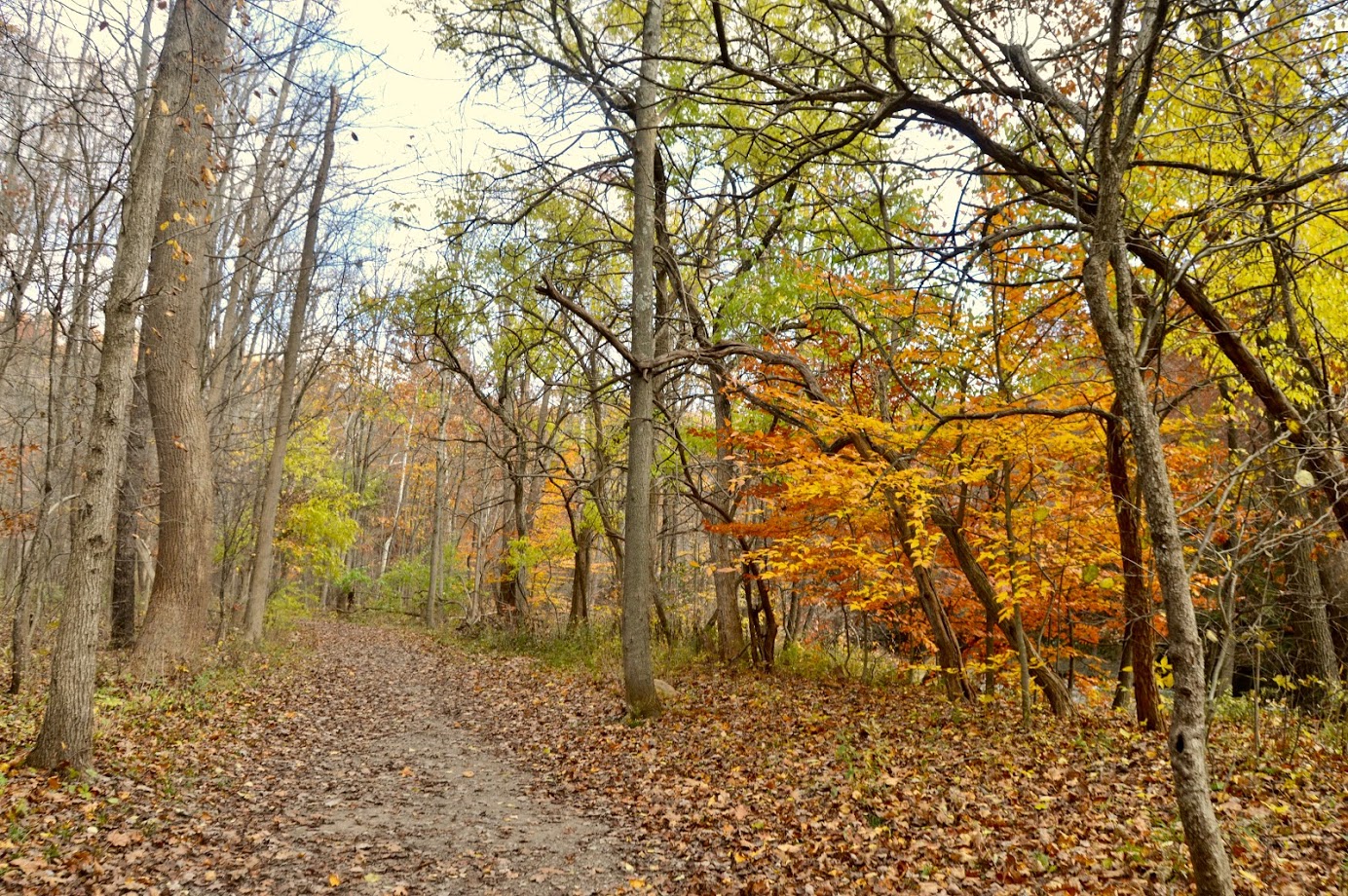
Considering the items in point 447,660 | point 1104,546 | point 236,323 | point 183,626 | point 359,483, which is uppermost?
point 236,323

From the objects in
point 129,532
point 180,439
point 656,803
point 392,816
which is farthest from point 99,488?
point 129,532

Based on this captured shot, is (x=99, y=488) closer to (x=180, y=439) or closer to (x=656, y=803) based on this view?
(x=656, y=803)

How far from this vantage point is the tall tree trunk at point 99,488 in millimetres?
5617

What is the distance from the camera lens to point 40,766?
5.54 metres

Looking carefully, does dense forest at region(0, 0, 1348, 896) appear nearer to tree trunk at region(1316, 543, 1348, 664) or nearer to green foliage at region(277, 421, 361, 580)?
tree trunk at region(1316, 543, 1348, 664)

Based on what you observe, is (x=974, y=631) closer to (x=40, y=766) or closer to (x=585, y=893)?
(x=585, y=893)

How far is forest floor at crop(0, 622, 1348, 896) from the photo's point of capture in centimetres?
463

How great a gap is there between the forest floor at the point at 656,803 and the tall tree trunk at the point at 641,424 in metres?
0.69

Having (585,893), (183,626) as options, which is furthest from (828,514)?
(183,626)

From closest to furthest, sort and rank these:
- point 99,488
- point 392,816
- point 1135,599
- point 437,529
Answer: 1. point 99,488
2. point 392,816
3. point 1135,599
4. point 437,529

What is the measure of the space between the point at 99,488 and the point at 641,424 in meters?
5.48

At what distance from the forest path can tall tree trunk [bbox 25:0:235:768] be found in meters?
1.21

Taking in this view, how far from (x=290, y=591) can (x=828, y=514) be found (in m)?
23.0

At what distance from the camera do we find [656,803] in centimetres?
636
